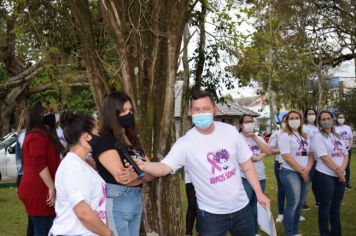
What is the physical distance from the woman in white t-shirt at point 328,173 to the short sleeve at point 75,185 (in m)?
3.97

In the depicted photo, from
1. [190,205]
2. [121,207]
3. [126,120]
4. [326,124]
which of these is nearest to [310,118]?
[326,124]

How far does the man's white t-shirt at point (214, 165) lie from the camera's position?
4051 millimetres

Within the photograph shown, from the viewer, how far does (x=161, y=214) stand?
17.2ft

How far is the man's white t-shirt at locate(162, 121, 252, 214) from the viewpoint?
4.05 metres

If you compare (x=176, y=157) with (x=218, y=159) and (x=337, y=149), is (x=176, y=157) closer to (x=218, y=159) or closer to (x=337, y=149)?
(x=218, y=159)

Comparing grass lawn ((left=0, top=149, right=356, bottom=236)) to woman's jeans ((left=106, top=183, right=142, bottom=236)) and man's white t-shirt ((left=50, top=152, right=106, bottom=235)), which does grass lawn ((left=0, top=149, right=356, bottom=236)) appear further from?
man's white t-shirt ((left=50, top=152, right=106, bottom=235))

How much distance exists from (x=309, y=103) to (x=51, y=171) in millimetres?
43802

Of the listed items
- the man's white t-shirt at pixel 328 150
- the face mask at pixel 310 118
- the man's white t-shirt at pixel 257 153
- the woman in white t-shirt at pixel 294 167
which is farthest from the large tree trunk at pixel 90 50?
the face mask at pixel 310 118

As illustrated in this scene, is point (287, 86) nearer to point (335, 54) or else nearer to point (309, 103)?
point (309, 103)

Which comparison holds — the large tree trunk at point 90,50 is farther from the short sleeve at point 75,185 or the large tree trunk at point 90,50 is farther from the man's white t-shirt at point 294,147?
the man's white t-shirt at point 294,147

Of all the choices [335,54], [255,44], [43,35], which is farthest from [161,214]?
[335,54]

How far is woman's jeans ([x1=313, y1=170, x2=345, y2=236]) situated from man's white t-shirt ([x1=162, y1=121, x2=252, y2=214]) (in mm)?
2567

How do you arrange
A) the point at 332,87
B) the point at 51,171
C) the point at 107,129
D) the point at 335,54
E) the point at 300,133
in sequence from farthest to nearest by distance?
the point at 332,87, the point at 335,54, the point at 300,133, the point at 51,171, the point at 107,129

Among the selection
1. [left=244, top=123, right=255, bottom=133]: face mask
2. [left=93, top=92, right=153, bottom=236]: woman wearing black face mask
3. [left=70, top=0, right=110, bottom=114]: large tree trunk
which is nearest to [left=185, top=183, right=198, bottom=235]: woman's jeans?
[left=244, top=123, right=255, bottom=133]: face mask
